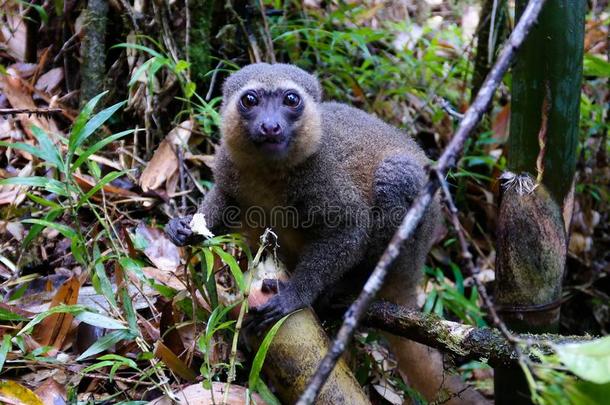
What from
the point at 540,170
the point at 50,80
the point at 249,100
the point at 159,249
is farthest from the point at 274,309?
the point at 50,80

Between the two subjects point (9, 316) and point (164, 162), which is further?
point (164, 162)

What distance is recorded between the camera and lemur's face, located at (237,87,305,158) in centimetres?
378

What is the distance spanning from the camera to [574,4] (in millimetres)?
3258

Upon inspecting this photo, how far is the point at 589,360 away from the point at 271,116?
8.50ft

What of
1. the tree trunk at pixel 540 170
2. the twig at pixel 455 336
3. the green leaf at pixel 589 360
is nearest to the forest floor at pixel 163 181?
the tree trunk at pixel 540 170

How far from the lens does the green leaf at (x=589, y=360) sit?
1.61 m

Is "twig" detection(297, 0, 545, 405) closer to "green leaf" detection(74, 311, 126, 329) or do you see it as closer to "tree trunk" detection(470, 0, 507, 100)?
"green leaf" detection(74, 311, 126, 329)

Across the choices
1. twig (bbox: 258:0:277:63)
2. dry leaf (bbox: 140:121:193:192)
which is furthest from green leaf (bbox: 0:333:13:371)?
twig (bbox: 258:0:277:63)

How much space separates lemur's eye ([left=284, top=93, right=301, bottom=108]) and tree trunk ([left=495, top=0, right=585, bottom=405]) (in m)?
1.32

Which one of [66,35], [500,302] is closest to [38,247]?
[66,35]

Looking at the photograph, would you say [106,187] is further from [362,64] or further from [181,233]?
[362,64]

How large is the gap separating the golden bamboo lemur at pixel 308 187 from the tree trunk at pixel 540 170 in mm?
768

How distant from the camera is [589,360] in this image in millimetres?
1639

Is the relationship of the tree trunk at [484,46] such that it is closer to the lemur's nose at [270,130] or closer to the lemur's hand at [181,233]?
the lemur's nose at [270,130]
